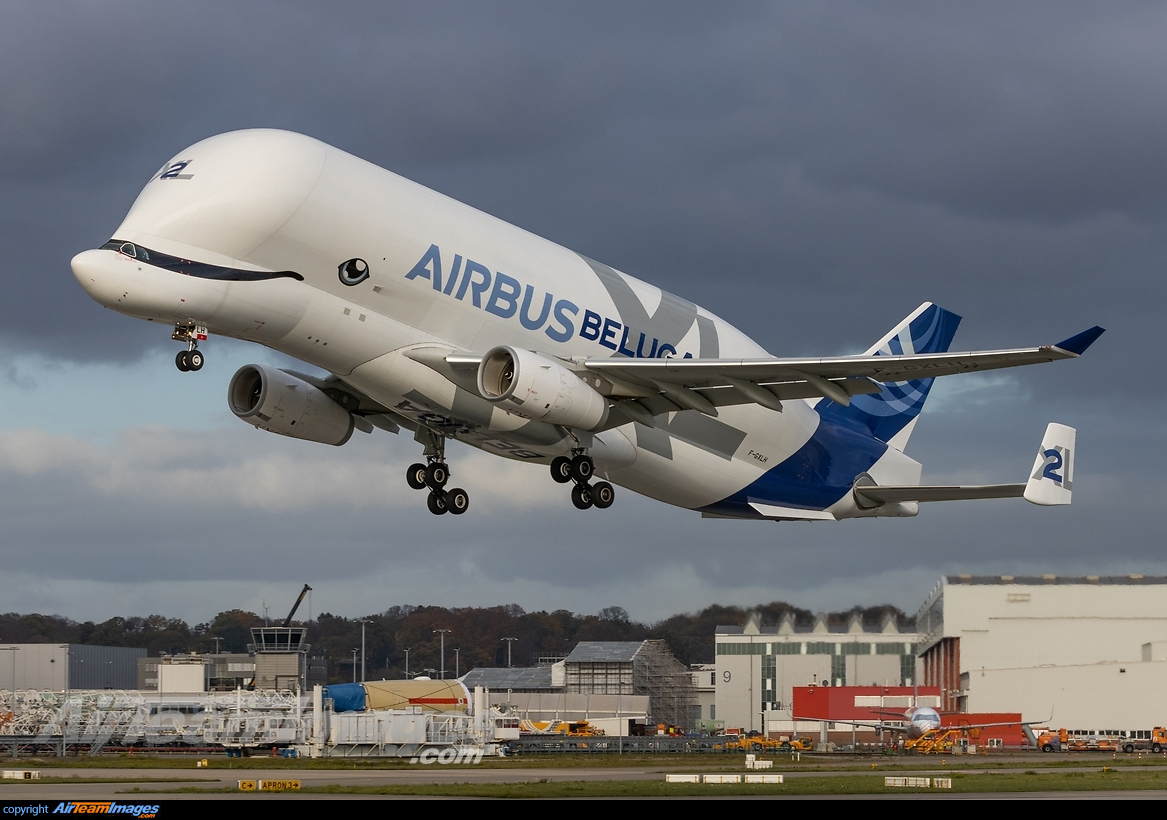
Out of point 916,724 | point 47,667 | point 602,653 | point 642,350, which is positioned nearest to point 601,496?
point 642,350

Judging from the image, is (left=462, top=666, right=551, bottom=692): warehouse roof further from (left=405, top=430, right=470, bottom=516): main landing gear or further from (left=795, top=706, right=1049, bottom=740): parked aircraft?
(left=405, top=430, right=470, bottom=516): main landing gear

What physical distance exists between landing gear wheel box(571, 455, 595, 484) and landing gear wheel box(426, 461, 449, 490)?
4.61 m

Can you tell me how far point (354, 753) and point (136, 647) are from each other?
6343cm

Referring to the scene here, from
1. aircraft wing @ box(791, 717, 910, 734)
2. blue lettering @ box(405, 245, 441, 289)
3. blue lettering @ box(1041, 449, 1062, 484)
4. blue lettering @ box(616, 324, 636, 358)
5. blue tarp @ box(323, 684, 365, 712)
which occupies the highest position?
blue lettering @ box(405, 245, 441, 289)

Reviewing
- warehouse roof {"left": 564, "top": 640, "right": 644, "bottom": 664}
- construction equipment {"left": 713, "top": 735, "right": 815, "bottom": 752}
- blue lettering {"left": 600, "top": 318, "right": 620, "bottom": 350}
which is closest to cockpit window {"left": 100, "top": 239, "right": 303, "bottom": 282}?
blue lettering {"left": 600, "top": 318, "right": 620, "bottom": 350}

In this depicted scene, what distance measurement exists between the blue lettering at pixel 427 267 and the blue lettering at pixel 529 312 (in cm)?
255

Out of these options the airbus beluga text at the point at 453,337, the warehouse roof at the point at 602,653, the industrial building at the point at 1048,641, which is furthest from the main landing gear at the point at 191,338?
the warehouse roof at the point at 602,653

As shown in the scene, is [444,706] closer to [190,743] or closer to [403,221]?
[190,743]

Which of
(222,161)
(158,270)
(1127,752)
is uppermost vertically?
(222,161)

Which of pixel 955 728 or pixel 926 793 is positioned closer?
pixel 926 793

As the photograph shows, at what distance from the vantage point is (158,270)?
30.8m

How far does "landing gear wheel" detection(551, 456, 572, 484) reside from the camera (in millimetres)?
37344

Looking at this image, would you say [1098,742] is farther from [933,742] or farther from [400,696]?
[400,696]
